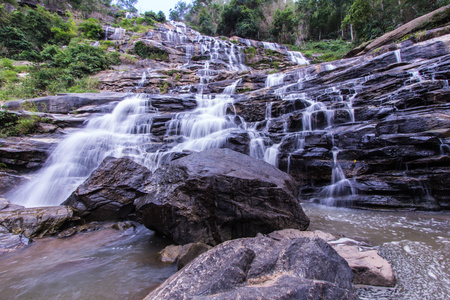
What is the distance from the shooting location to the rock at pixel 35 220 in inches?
147

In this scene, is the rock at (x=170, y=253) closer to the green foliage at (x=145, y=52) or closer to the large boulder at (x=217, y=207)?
the large boulder at (x=217, y=207)

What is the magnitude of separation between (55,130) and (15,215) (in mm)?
6008

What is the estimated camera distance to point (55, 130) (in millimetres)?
8609

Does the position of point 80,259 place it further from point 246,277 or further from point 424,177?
point 424,177

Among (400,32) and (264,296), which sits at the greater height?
(400,32)

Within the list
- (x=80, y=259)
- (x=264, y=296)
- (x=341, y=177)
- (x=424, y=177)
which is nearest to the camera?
(x=264, y=296)

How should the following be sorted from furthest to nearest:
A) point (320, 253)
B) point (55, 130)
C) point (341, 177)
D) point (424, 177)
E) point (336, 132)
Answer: point (55, 130)
point (336, 132)
point (341, 177)
point (424, 177)
point (320, 253)

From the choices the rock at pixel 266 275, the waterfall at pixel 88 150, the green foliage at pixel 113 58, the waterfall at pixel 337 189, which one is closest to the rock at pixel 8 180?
the waterfall at pixel 88 150

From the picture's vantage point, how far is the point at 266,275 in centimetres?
166

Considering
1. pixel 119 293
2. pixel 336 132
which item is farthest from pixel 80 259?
pixel 336 132

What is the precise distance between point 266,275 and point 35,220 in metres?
4.51

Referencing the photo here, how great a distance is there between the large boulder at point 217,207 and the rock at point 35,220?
185 cm

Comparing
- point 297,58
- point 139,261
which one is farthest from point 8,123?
point 297,58

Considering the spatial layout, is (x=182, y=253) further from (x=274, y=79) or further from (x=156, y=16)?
(x=156, y=16)
